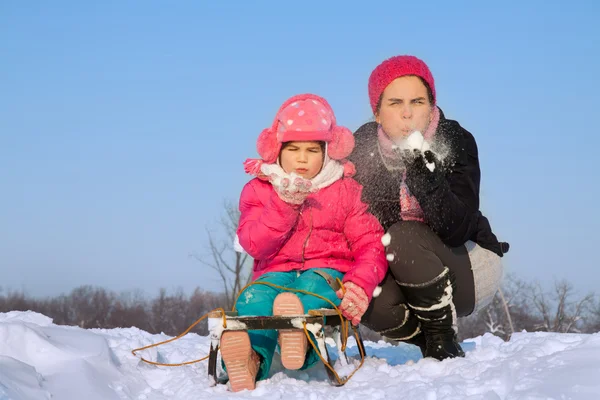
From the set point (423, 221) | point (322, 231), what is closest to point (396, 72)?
point (423, 221)

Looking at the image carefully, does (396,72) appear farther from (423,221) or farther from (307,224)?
(307,224)

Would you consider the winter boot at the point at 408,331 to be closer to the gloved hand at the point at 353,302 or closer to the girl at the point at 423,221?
the girl at the point at 423,221

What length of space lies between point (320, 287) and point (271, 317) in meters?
0.43

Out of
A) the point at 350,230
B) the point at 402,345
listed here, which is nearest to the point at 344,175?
the point at 350,230

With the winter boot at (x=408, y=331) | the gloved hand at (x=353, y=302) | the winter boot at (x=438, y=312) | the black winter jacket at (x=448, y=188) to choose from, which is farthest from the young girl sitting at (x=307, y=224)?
the winter boot at (x=408, y=331)

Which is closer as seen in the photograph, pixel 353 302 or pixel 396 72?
pixel 353 302

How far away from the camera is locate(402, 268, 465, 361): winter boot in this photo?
365 centimetres

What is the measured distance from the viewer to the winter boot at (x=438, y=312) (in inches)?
144

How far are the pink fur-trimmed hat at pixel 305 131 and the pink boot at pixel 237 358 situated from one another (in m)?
1.11

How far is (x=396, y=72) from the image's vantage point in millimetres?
3930

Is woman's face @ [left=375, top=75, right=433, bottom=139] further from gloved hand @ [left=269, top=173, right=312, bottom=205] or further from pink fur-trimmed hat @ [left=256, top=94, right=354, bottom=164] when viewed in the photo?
Result: gloved hand @ [left=269, top=173, right=312, bottom=205]

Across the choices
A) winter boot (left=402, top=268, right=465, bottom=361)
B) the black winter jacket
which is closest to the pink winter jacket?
the black winter jacket

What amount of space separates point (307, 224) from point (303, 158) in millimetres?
385

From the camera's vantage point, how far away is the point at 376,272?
12.0ft
